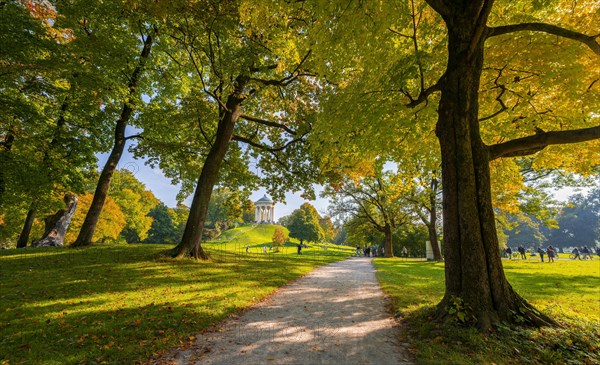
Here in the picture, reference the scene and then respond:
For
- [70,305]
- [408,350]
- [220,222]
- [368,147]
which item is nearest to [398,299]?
[408,350]

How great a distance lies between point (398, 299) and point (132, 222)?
43.8 m

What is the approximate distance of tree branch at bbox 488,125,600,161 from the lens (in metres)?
5.31

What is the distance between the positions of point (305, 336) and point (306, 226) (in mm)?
47707

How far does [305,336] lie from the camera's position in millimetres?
4734

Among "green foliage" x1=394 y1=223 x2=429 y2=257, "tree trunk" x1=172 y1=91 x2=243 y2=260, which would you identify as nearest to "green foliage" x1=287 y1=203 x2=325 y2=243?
"green foliage" x1=394 y1=223 x2=429 y2=257

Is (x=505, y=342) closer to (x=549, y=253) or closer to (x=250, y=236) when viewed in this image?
(x=549, y=253)

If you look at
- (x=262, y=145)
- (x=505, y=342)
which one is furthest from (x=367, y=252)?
(x=505, y=342)

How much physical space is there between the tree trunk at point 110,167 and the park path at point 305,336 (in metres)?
11.9

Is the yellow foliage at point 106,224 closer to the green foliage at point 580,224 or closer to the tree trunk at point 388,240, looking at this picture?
the tree trunk at point 388,240

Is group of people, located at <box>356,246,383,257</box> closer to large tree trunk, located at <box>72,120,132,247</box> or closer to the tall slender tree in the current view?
the tall slender tree

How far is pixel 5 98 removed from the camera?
370 inches

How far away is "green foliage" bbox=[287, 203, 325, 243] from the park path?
44.7 metres

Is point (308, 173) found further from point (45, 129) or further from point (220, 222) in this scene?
point (220, 222)

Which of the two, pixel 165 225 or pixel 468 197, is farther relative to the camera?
pixel 165 225
